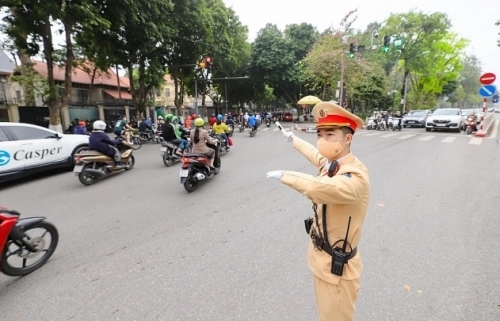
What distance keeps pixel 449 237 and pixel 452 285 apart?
1122 millimetres

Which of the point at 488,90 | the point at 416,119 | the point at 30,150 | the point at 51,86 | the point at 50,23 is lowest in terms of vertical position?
the point at 30,150

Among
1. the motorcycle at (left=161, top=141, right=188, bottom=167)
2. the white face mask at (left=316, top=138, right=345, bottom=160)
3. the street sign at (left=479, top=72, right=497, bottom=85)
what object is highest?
the street sign at (left=479, top=72, right=497, bottom=85)

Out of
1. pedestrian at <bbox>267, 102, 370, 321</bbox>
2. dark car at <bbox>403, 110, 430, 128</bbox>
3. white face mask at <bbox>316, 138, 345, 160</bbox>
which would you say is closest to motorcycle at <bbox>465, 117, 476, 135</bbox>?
dark car at <bbox>403, 110, 430, 128</bbox>

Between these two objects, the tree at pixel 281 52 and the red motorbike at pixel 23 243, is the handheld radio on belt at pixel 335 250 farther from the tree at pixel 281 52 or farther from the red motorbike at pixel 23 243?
the tree at pixel 281 52

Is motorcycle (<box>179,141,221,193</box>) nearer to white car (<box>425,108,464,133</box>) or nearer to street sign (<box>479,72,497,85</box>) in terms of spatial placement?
street sign (<box>479,72,497,85</box>)

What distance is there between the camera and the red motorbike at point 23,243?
2.56 metres

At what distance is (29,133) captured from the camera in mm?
6500

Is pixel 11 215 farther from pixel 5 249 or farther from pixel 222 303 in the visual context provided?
pixel 222 303

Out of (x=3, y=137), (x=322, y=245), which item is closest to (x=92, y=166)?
(x=3, y=137)

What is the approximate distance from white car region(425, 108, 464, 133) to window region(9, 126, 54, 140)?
19.7 meters

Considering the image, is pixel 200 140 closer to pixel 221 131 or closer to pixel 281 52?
pixel 221 131

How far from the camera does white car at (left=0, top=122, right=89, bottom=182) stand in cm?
595

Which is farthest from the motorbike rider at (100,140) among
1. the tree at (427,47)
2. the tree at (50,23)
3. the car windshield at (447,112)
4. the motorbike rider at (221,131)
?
the tree at (427,47)

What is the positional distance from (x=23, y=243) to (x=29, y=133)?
5.02 m
